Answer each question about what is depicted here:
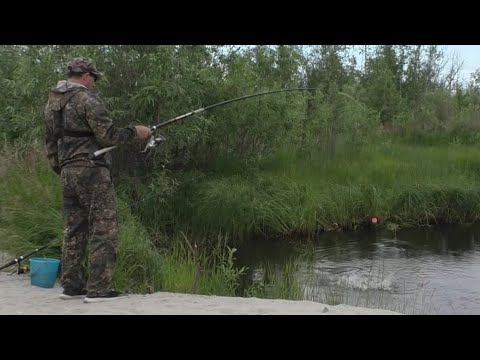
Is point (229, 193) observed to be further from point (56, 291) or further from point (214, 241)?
point (56, 291)

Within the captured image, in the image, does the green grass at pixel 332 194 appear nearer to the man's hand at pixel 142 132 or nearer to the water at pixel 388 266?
the water at pixel 388 266

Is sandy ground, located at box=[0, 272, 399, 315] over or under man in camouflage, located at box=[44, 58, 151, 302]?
under

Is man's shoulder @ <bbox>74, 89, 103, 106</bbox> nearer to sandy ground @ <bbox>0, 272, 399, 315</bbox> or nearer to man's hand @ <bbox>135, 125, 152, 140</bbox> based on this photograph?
man's hand @ <bbox>135, 125, 152, 140</bbox>

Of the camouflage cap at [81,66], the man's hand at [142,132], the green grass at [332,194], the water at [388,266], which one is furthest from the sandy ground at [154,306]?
the green grass at [332,194]

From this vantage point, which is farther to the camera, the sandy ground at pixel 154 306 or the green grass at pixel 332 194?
the green grass at pixel 332 194

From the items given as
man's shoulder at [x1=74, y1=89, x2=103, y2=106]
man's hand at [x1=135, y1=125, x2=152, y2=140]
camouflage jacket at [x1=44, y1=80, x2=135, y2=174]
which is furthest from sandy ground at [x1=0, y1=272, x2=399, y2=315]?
man's shoulder at [x1=74, y1=89, x2=103, y2=106]

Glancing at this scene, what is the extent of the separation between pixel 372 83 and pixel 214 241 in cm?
1451

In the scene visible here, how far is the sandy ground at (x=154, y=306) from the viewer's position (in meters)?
4.70

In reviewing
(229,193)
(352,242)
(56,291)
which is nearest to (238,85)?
(229,193)

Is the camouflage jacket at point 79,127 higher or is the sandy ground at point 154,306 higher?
the camouflage jacket at point 79,127

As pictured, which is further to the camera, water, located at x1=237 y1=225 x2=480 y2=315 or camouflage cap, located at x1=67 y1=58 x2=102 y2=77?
water, located at x1=237 y1=225 x2=480 y2=315

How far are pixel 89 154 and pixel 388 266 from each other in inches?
239

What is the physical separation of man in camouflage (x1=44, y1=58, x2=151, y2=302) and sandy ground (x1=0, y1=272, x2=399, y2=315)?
0.20 meters

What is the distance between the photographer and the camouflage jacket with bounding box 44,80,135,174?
470 centimetres
